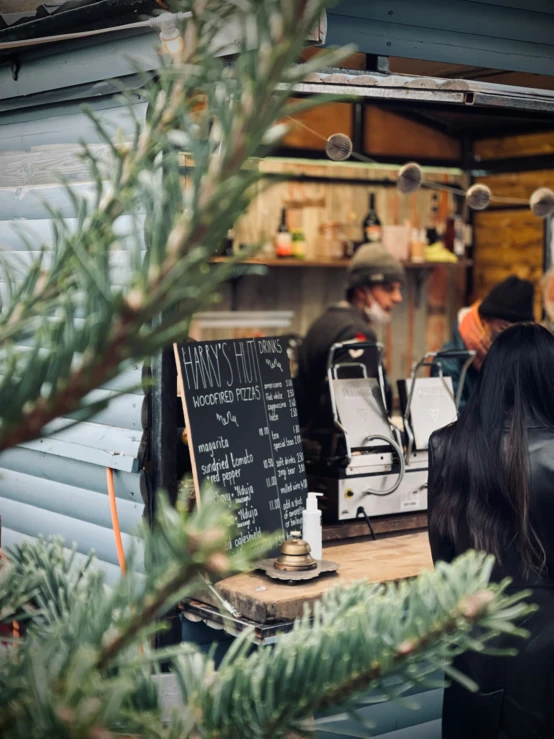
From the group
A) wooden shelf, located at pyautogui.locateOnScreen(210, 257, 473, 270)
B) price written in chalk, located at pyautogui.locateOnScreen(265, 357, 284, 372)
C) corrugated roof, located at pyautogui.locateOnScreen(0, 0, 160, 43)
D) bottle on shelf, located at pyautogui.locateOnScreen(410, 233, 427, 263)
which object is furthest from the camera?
bottle on shelf, located at pyautogui.locateOnScreen(410, 233, 427, 263)

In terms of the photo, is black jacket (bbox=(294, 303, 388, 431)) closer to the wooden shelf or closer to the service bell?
the wooden shelf

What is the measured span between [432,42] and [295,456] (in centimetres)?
174

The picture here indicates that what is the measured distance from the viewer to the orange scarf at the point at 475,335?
16.8 feet

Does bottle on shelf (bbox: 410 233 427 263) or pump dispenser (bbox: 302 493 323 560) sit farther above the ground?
bottle on shelf (bbox: 410 233 427 263)

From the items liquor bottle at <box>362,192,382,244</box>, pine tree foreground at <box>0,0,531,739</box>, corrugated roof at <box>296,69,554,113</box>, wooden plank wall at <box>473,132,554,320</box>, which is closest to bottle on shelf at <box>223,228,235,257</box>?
liquor bottle at <box>362,192,382,244</box>

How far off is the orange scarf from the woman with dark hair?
2.39 m

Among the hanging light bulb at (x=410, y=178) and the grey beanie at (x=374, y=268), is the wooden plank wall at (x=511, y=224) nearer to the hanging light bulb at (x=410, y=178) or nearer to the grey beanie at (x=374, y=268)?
the grey beanie at (x=374, y=268)

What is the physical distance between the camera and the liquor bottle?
7977 mm

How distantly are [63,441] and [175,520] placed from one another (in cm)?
296

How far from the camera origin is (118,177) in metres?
0.62

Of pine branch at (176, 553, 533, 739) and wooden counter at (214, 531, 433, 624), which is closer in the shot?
pine branch at (176, 553, 533, 739)

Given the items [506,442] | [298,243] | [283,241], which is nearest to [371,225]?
[298,243]

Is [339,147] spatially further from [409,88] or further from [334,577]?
[334,577]

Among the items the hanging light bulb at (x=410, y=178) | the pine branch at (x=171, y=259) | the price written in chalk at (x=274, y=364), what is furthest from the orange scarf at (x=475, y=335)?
the pine branch at (x=171, y=259)
